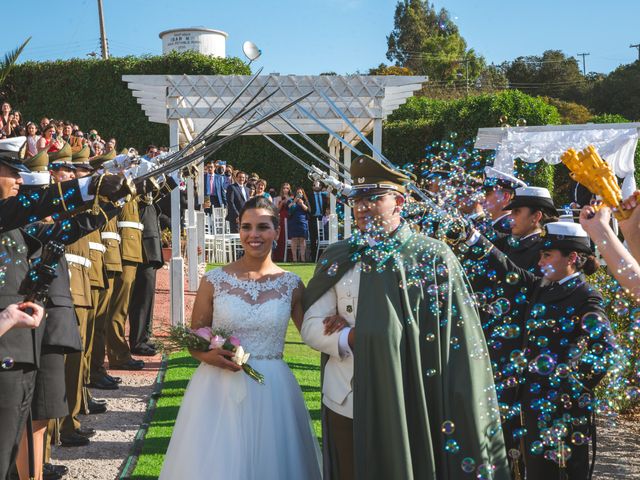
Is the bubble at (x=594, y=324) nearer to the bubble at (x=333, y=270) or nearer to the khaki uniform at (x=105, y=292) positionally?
the bubble at (x=333, y=270)

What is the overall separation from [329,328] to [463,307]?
79 cm

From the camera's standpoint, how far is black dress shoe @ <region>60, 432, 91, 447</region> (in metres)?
6.61

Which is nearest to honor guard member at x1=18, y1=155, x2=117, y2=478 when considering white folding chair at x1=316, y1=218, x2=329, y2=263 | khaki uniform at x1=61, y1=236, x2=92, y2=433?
khaki uniform at x1=61, y1=236, x2=92, y2=433

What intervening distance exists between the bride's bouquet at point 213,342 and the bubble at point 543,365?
1703 mm

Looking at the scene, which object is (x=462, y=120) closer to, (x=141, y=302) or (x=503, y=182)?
(x=141, y=302)

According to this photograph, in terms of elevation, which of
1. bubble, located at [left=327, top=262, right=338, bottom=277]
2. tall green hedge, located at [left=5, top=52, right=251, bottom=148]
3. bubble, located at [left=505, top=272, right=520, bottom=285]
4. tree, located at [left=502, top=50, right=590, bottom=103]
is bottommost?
bubble, located at [left=505, top=272, right=520, bottom=285]

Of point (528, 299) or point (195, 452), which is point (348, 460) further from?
point (528, 299)

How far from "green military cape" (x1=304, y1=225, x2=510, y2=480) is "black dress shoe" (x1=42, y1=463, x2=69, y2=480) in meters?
3.02

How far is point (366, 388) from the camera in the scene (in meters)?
3.92

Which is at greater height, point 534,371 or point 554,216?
point 554,216

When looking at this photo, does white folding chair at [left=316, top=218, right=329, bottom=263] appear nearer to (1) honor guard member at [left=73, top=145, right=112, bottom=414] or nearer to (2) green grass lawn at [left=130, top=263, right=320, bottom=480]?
(2) green grass lawn at [left=130, top=263, right=320, bottom=480]

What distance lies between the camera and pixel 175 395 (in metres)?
8.25

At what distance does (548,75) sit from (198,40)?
37.0m

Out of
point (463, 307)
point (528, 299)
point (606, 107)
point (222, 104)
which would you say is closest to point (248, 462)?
point (463, 307)
